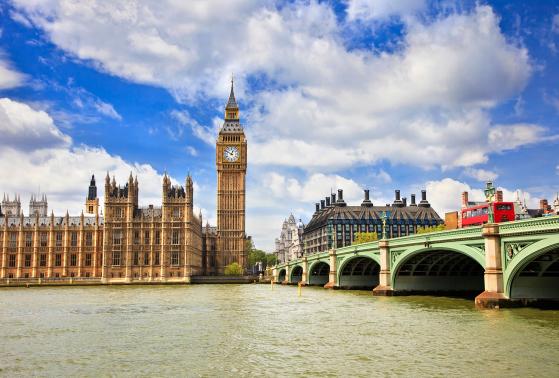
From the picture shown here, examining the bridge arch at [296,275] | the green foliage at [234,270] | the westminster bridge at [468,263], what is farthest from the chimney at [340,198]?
the westminster bridge at [468,263]

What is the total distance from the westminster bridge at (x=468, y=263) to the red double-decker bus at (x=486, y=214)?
335 centimetres

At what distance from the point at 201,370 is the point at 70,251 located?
4327 inches

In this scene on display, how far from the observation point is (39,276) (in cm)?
12012

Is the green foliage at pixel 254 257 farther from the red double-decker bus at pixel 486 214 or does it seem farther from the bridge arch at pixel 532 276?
the bridge arch at pixel 532 276

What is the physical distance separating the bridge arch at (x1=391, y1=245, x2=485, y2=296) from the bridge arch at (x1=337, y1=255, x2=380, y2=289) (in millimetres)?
15521

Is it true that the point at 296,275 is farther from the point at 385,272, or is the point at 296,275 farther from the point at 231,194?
the point at 385,272

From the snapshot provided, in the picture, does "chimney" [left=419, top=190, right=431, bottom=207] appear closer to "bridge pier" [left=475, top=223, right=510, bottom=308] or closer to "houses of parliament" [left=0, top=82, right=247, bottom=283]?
"houses of parliament" [left=0, top=82, right=247, bottom=283]

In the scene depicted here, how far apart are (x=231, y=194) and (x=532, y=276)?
11057 cm

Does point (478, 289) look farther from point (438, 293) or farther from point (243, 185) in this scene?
point (243, 185)

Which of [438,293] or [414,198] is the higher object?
[414,198]

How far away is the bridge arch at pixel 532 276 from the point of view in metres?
35.9

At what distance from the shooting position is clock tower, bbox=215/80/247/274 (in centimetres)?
14100

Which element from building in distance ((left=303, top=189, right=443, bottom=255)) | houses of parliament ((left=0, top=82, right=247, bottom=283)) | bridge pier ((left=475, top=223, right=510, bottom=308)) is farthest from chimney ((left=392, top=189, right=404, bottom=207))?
bridge pier ((left=475, top=223, right=510, bottom=308))

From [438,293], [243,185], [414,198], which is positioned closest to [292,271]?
[243,185]
